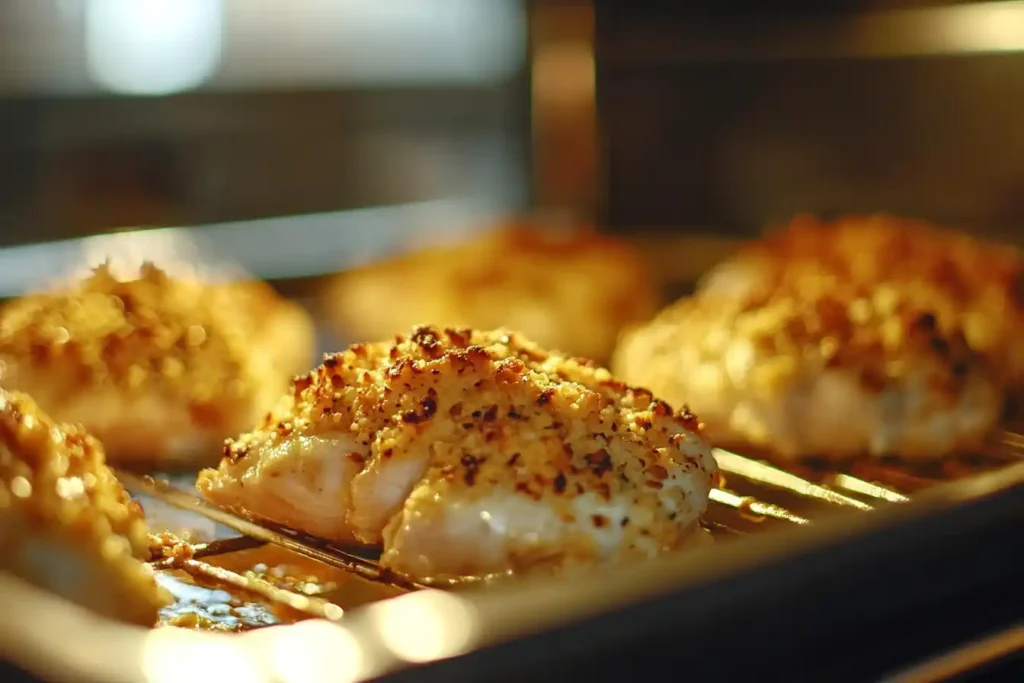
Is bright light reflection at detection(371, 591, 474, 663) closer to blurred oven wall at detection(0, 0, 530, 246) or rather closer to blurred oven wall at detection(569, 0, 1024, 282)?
blurred oven wall at detection(569, 0, 1024, 282)

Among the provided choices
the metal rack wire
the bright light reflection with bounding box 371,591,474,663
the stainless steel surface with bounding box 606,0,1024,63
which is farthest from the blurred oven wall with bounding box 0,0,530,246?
the bright light reflection with bounding box 371,591,474,663

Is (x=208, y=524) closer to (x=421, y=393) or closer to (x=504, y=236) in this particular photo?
(x=421, y=393)

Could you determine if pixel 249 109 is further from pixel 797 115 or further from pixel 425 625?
pixel 425 625

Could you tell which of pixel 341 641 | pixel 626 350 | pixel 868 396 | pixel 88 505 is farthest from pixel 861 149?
pixel 341 641

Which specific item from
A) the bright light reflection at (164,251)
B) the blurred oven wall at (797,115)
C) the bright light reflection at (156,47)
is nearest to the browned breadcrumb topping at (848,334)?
the blurred oven wall at (797,115)

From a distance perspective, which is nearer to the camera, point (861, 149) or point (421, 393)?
point (421, 393)

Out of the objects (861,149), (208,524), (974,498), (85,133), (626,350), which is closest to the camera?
(974,498)
